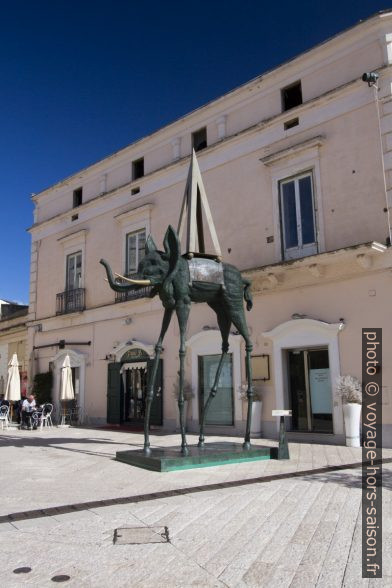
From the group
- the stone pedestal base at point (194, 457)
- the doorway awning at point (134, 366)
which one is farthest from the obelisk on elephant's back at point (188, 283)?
the doorway awning at point (134, 366)

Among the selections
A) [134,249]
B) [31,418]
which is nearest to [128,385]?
[31,418]

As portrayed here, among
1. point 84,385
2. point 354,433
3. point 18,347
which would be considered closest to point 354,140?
point 354,433

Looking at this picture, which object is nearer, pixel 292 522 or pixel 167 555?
pixel 167 555

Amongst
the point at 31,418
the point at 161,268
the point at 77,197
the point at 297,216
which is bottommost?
the point at 31,418

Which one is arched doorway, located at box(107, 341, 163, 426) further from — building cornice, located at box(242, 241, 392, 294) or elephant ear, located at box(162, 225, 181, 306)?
elephant ear, located at box(162, 225, 181, 306)

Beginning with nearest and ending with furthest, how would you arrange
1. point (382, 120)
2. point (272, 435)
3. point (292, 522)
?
point (292, 522) → point (382, 120) → point (272, 435)

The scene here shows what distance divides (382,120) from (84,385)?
1243cm

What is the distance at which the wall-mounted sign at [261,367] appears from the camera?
12.2 m

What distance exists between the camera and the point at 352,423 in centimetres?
1021

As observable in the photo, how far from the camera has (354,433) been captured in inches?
402

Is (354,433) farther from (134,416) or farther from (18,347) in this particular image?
(18,347)

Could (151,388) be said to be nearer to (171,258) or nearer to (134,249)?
(171,258)

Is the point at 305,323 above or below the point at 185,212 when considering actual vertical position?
below

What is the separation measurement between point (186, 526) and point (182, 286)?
12.9ft
